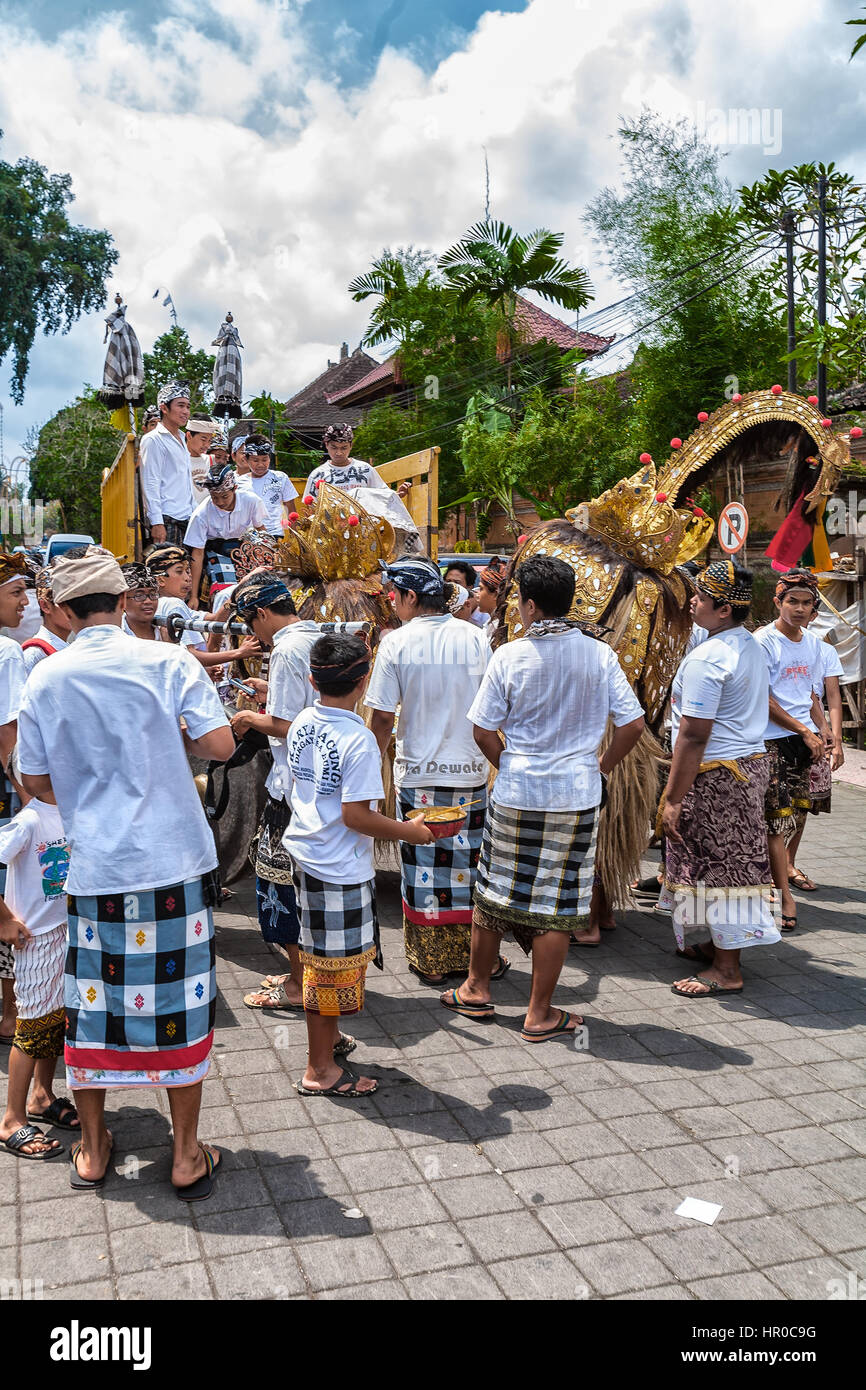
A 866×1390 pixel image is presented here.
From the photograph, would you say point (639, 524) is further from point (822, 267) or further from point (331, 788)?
point (822, 267)

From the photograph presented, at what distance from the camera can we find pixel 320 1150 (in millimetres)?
3223

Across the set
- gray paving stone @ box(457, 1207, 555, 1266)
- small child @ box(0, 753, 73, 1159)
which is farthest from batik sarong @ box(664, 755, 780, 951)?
small child @ box(0, 753, 73, 1159)

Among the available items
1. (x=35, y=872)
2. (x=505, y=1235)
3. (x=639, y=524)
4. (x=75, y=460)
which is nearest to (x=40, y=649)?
(x=35, y=872)

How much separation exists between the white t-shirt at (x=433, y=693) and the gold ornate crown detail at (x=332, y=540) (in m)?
0.91

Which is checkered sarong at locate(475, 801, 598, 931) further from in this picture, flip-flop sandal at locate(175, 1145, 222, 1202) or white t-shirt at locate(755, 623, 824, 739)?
white t-shirt at locate(755, 623, 824, 739)

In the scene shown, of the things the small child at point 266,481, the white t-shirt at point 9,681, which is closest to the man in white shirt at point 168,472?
the small child at point 266,481

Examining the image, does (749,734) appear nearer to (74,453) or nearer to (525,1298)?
(525,1298)

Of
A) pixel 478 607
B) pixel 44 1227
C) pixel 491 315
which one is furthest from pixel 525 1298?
pixel 491 315

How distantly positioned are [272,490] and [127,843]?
5.07 meters

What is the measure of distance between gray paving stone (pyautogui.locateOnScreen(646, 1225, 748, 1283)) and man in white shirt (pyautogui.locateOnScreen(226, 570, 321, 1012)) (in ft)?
5.98

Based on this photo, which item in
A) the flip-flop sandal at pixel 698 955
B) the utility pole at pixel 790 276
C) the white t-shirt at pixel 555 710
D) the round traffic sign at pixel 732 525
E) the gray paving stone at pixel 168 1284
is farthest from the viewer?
the utility pole at pixel 790 276

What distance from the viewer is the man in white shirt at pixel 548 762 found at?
3.92 meters

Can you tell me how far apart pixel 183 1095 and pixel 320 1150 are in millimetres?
520

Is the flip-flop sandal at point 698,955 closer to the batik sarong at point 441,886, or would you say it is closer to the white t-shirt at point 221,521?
the batik sarong at point 441,886
